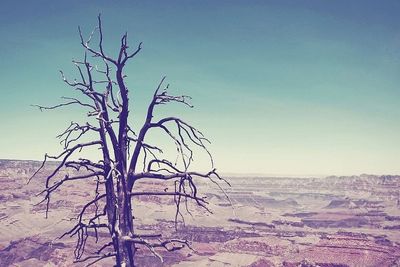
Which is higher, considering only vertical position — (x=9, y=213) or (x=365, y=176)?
(x=365, y=176)

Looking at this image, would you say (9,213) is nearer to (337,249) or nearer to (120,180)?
(337,249)

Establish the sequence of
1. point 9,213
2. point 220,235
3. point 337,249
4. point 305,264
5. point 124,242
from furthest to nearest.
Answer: point 9,213 → point 220,235 → point 337,249 → point 305,264 → point 124,242

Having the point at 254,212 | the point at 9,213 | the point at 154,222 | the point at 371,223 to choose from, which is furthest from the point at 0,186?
the point at 371,223

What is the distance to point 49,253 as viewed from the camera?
5338cm

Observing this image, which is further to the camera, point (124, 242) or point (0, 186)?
point (0, 186)

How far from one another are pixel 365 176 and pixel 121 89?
8484 inches

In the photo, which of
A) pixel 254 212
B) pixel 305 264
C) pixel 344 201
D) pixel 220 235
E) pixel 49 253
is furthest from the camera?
pixel 344 201

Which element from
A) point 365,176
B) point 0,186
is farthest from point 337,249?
point 365,176

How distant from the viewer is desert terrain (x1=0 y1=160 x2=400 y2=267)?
49.7 meters

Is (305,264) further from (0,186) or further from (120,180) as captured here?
(0,186)

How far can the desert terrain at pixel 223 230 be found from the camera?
163 ft

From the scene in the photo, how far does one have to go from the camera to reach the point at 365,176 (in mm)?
199500

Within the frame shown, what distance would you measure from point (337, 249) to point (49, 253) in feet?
130

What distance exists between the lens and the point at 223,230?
Result: 82250 mm
